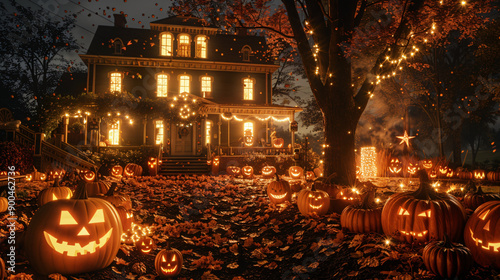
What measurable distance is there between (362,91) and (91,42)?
855 inches

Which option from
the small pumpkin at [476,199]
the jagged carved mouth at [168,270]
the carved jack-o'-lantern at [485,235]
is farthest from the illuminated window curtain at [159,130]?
the carved jack-o'-lantern at [485,235]

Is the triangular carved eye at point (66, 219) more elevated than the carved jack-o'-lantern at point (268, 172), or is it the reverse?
the triangular carved eye at point (66, 219)

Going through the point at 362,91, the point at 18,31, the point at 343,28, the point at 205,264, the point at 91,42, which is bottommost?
the point at 205,264

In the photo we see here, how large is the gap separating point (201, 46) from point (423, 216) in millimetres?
23112

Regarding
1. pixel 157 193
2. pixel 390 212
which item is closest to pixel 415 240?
pixel 390 212

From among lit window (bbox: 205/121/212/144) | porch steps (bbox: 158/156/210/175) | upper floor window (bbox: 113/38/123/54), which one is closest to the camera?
porch steps (bbox: 158/156/210/175)

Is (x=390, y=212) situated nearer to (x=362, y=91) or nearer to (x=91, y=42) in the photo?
(x=362, y=91)

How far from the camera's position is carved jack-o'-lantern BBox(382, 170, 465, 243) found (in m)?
3.73

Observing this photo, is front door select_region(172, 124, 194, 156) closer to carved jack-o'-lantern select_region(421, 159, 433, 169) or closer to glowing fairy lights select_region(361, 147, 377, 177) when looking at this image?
glowing fairy lights select_region(361, 147, 377, 177)

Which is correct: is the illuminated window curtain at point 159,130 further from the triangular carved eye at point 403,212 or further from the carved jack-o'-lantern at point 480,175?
the triangular carved eye at point 403,212

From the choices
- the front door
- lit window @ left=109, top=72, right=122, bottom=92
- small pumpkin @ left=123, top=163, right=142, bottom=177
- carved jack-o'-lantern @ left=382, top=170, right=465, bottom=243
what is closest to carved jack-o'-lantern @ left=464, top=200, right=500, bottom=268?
carved jack-o'-lantern @ left=382, top=170, right=465, bottom=243

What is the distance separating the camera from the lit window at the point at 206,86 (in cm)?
2438

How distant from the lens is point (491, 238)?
319 centimetres

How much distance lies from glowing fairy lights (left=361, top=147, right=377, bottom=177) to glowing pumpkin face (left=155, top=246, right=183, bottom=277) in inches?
482
